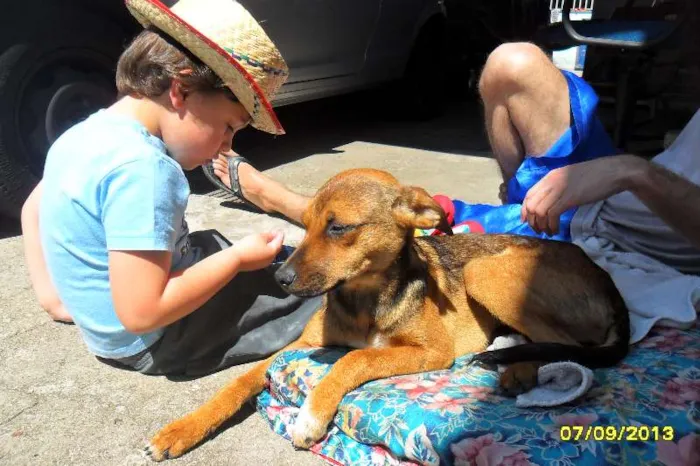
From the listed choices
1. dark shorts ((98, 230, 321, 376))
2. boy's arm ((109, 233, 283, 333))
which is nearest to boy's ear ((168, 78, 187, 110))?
boy's arm ((109, 233, 283, 333))

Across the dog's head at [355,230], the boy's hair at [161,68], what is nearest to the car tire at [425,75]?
the dog's head at [355,230]

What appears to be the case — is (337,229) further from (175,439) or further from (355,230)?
(175,439)

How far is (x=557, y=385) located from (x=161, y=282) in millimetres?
1588

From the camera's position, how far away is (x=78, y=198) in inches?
97.3

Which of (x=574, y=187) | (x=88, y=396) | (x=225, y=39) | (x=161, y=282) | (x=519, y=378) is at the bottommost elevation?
(x=88, y=396)

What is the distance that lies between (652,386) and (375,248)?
124cm

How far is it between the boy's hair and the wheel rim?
85.0 inches

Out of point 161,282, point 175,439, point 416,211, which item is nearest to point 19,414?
point 175,439

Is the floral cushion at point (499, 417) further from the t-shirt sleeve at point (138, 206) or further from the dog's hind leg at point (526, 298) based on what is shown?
the t-shirt sleeve at point (138, 206)

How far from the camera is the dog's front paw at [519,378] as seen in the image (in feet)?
8.34

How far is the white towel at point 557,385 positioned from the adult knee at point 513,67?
6.51 feet

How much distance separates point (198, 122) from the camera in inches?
99.2

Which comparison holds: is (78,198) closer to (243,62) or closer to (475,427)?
(243,62)

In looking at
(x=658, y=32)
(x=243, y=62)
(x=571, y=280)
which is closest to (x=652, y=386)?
(x=571, y=280)
